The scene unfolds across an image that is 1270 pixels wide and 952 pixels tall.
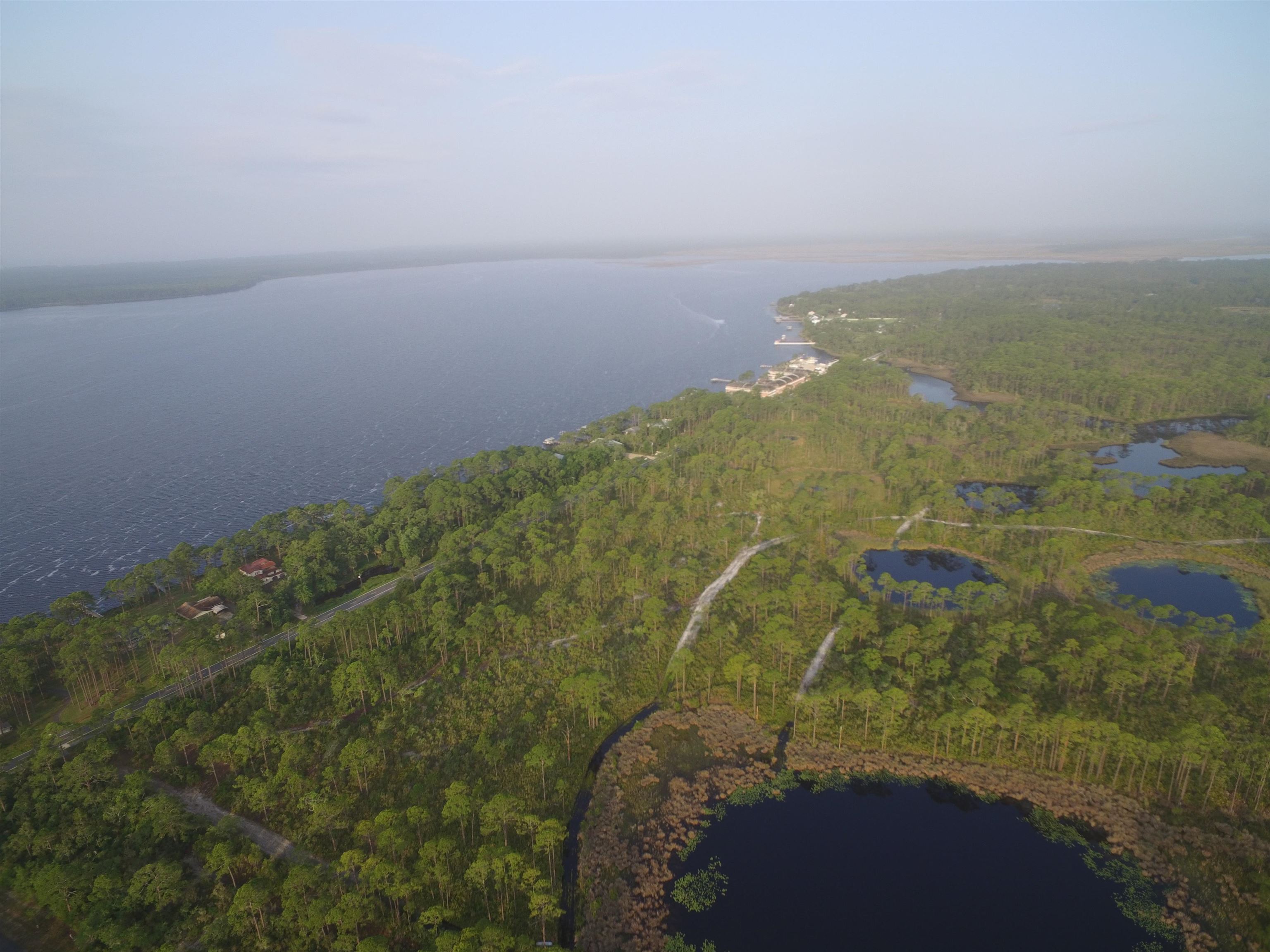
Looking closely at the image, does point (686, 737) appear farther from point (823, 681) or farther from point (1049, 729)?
point (1049, 729)

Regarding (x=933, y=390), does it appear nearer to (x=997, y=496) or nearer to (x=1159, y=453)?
(x=1159, y=453)

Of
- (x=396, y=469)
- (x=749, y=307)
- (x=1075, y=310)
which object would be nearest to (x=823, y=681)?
(x=396, y=469)

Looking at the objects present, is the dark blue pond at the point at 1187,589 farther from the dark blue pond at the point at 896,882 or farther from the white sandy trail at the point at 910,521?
the dark blue pond at the point at 896,882

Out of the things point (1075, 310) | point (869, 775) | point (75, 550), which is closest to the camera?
point (869, 775)

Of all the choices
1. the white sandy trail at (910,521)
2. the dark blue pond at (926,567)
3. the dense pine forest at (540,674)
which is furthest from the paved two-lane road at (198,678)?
the white sandy trail at (910,521)

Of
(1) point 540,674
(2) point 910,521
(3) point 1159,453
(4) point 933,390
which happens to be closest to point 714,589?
(1) point 540,674

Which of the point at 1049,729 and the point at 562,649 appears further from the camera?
the point at 562,649
